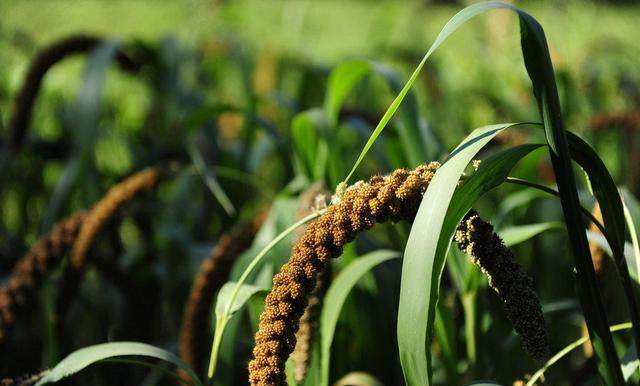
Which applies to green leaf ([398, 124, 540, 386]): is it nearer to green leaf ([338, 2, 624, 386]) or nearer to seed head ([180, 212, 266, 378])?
green leaf ([338, 2, 624, 386])

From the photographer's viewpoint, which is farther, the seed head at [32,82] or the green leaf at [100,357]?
the seed head at [32,82]

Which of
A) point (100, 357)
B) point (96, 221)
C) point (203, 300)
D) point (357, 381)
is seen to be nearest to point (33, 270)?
point (96, 221)

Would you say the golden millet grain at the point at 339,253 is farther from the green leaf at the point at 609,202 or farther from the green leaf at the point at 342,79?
the green leaf at the point at 342,79

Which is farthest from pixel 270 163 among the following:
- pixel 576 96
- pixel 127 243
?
pixel 576 96

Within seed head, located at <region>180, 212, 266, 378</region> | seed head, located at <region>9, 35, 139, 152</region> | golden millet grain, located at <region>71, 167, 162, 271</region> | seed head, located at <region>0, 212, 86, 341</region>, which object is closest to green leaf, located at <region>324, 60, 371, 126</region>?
seed head, located at <region>180, 212, 266, 378</region>

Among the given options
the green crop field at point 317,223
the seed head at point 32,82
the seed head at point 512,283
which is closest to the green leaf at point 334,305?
the green crop field at point 317,223

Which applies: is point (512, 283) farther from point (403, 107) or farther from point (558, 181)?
point (403, 107)

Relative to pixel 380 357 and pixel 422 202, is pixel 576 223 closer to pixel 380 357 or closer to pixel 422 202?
pixel 422 202
